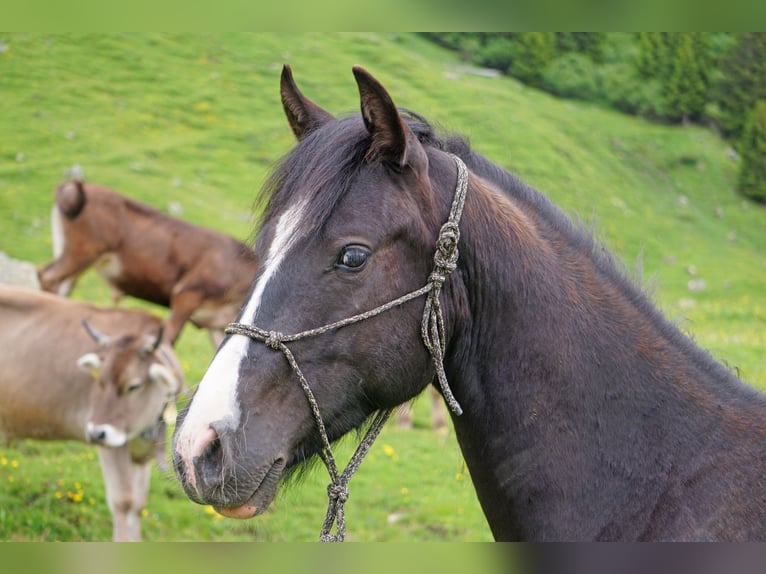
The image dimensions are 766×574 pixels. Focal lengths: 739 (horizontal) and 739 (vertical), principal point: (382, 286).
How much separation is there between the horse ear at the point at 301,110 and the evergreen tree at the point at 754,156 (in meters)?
Answer: 7.92

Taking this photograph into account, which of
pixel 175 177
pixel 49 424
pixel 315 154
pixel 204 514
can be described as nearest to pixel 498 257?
pixel 315 154

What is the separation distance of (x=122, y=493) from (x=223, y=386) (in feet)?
14.1

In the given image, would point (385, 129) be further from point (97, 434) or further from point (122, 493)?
point (122, 493)

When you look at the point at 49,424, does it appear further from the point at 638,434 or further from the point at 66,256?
the point at 638,434

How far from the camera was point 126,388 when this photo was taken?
550cm

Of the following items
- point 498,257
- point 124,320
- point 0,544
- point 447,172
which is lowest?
point 124,320

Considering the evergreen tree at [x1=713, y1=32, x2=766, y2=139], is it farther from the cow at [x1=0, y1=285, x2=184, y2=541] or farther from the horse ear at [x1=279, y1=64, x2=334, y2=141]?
the horse ear at [x1=279, y1=64, x2=334, y2=141]

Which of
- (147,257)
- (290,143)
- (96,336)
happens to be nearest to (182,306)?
(147,257)

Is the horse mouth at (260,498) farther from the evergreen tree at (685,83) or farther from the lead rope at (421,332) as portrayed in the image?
the evergreen tree at (685,83)

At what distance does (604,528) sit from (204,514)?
179 inches

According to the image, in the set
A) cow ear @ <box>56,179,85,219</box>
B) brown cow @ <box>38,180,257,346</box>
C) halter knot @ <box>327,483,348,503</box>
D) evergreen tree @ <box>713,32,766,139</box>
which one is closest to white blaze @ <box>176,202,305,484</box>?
halter knot @ <box>327,483,348,503</box>

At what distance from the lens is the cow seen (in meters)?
5.50

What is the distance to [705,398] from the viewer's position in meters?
2.15

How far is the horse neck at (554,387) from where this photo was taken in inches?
81.4
